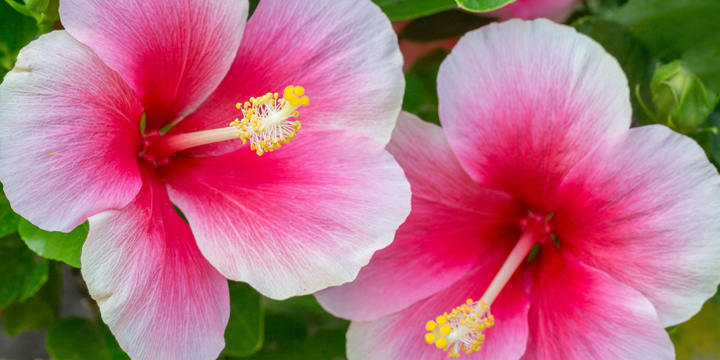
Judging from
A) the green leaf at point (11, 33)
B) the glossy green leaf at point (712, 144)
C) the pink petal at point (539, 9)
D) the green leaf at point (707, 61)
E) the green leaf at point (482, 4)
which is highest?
the green leaf at point (482, 4)

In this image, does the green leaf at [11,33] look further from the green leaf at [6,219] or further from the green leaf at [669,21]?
the green leaf at [669,21]

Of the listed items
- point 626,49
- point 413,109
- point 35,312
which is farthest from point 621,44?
point 35,312

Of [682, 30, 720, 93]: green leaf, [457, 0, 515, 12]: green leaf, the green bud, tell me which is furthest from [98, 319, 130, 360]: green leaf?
[682, 30, 720, 93]: green leaf

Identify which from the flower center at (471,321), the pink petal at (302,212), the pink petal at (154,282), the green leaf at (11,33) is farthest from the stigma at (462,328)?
the green leaf at (11,33)

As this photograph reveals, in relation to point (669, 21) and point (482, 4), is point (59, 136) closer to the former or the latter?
point (482, 4)

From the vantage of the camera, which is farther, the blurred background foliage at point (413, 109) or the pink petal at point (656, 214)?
the blurred background foliage at point (413, 109)

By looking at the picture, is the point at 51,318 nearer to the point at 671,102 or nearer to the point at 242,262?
the point at 242,262

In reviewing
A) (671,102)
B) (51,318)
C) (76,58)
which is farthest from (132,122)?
(671,102)

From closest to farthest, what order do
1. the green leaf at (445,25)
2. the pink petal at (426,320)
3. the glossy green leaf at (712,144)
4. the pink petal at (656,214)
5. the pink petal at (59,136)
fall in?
the pink petal at (59,136), the pink petal at (656,214), the pink petal at (426,320), the glossy green leaf at (712,144), the green leaf at (445,25)
